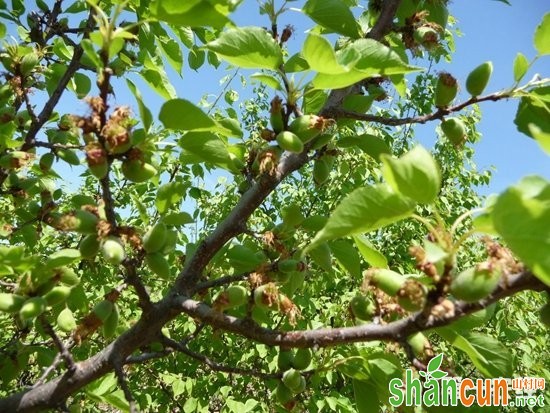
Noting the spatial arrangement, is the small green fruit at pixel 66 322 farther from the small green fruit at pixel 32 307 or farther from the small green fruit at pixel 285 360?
the small green fruit at pixel 285 360

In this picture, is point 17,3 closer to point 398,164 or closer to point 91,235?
point 91,235

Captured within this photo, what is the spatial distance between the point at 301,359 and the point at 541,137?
131 centimetres

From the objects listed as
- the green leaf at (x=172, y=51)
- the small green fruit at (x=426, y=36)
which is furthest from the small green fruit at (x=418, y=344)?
the green leaf at (x=172, y=51)

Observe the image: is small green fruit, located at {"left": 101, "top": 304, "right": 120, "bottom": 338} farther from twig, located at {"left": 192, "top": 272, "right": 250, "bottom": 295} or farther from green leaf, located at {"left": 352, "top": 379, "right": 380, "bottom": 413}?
green leaf, located at {"left": 352, "top": 379, "right": 380, "bottom": 413}

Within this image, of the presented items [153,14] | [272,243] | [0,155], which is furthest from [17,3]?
[272,243]

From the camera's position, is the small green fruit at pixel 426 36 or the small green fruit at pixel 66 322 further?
the small green fruit at pixel 426 36

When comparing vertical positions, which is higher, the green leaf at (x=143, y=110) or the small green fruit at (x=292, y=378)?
the green leaf at (x=143, y=110)

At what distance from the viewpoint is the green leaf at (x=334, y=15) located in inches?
71.3

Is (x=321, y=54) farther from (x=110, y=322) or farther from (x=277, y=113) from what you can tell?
(x=110, y=322)

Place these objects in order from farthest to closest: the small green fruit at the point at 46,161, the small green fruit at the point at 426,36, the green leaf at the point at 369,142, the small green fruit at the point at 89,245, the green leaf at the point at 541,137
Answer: the small green fruit at the point at 46,161
the small green fruit at the point at 426,36
the green leaf at the point at 369,142
the small green fruit at the point at 89,245
the green leaf at the point at 541,137

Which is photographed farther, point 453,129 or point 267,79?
point 453,129

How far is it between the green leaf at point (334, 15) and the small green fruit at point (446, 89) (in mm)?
368

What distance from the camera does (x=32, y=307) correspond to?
4.87 feet

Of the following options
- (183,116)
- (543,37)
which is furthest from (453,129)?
(183,116)
